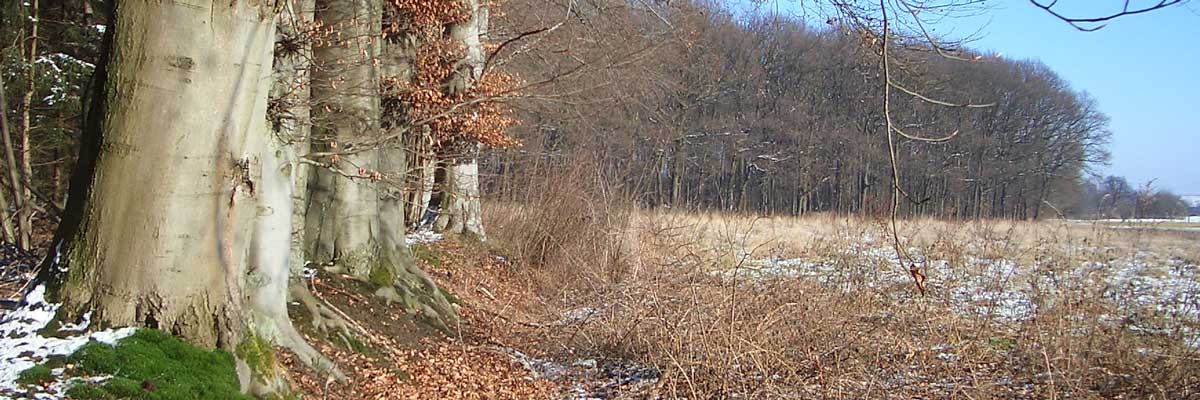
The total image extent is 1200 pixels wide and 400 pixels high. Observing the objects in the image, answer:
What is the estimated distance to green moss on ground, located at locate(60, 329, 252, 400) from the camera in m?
3.71

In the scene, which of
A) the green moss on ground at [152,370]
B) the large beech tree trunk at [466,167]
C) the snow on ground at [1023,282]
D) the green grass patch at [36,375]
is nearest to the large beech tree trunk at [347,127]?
the green moss on ground at [152,370]

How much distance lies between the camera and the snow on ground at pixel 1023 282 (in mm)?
6977

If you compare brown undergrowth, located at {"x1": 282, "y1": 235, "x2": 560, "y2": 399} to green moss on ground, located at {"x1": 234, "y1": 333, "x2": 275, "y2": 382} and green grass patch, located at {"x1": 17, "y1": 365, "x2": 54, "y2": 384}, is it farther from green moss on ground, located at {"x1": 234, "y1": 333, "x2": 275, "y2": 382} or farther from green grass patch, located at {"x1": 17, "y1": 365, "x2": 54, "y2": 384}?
green grass patch, located at {"x1": 17, "y1": 365, "x2": 54, "y2": 384}

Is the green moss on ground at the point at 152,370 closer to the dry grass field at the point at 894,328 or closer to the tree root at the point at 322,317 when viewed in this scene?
the tree root at the point at 322,317

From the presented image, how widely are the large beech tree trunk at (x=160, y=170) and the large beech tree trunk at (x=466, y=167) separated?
24.8ft

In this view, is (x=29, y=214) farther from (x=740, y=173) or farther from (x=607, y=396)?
(x=740, y=173)

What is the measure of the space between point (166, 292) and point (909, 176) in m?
50.1

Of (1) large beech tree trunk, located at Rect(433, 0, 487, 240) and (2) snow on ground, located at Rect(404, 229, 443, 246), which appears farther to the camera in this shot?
(2) snow on ground, located at Rect(404, 229, 443, 246)

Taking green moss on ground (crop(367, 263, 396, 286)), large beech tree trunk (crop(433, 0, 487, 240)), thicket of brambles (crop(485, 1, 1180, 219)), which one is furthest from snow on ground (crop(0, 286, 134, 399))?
thicket of brambles (crop(485, 1, 1180, 219))

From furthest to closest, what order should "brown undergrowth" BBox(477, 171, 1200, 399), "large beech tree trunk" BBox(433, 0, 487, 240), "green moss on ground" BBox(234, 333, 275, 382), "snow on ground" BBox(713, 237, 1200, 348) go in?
"large beech tree trunk" BBox(433, 0, 487, 240), "snow on ground" BBox(713, 237, 1200, 348), "brown undergrowth" BBox(477, 171, 1200, 399), "green moss on ground" BBox(234, 333, 275, 382)

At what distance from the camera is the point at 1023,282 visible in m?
9.94

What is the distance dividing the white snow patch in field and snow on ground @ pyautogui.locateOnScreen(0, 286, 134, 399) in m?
7.82

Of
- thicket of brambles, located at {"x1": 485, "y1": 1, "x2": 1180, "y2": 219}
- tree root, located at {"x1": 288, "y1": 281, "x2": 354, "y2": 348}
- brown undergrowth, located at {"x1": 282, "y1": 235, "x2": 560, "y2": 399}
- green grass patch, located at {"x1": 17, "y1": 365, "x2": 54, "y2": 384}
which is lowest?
brown undergrowth, located at {"x1": 282, "y1": 235, "x2": 560, "y2": 399}

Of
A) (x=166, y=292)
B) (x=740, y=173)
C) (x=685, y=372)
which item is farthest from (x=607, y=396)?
(x=740, y=173)
